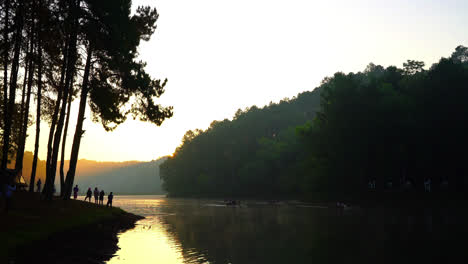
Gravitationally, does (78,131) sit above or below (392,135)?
below

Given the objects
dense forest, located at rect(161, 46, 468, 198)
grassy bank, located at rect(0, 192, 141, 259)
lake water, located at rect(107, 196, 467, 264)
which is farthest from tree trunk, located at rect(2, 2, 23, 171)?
dense forest, located at rect(161, 46, 468, 198)

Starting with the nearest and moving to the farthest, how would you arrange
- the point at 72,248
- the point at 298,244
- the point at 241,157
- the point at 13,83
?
the point at 72,248 < the point at 13,83 < the point at 298,244 < the point at 241,157

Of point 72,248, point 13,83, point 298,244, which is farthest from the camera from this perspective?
point 298,244

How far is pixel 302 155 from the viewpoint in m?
128

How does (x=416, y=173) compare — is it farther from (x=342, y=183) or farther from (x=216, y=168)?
(x=216, y=168)

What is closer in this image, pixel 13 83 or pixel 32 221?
pixel 32 221

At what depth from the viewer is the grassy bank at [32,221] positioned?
741 inches

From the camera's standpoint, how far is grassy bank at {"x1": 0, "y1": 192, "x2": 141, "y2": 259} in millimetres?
18812

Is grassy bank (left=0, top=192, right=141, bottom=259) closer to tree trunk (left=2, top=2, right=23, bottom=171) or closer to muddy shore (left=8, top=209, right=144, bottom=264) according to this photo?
muddy shore (left=8, top=209, right=144, bottom=264)

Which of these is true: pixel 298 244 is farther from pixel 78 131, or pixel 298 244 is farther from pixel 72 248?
pixel 78 131

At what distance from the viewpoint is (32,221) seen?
78.1 feet

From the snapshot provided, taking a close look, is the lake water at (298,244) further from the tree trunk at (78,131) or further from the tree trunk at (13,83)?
the tree trunk at (13,83)

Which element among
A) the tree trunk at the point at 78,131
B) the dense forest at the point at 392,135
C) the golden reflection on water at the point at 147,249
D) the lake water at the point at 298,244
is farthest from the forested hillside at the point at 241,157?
the golden reflection on water at the point at 147,249

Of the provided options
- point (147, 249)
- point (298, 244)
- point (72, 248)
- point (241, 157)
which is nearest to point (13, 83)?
point (72, 248)
